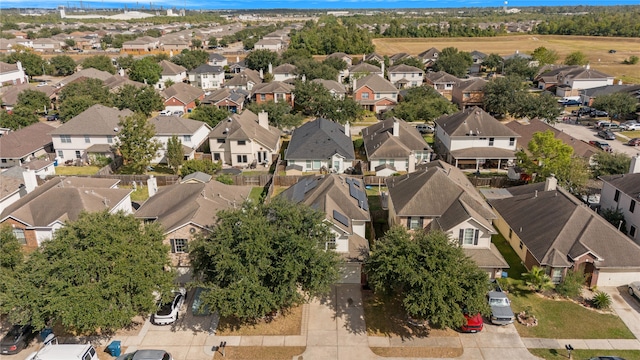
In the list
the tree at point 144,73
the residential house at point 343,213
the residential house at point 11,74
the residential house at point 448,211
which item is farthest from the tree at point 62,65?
the residential house at point 448,211

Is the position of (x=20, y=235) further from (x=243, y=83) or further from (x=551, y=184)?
(x=243, y=83)

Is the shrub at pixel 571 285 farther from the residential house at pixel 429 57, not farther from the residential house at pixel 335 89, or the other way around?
the residential house at pixel 429 57

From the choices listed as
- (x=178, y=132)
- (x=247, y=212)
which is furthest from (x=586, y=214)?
(x=178, y=132)

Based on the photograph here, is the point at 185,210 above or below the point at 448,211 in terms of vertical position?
above

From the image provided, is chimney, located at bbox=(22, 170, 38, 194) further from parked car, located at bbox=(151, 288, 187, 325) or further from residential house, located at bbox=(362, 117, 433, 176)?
residential house, located at bbox=(362, 117, 433, 176)

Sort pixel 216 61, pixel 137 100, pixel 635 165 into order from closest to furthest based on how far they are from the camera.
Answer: pixel 635 165, pixel 137 100, pixel 216 61

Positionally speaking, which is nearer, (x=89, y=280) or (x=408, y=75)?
(x=89, y=280)

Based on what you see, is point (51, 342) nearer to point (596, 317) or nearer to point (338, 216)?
point (338, 216)

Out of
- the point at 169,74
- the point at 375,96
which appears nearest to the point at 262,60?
the point at 169,74
